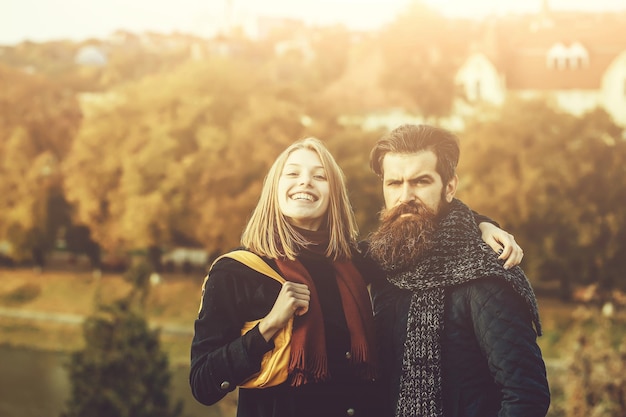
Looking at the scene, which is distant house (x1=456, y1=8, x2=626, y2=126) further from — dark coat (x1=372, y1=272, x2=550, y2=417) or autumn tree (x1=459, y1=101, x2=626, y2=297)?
dark coat (x1=372, y1=272, x2=550, y2=417)

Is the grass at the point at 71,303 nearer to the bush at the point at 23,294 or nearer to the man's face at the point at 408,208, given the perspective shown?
the bush at the point at 23,294

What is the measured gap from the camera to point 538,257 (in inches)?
714

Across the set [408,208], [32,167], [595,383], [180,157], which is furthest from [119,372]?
[32,167]

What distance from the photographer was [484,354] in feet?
7.82

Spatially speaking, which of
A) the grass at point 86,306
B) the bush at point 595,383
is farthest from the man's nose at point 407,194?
the grass at point 86,306

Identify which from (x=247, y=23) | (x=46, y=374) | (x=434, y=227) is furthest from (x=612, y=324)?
(x=247, y=23)

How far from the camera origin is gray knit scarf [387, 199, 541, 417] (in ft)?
7.86

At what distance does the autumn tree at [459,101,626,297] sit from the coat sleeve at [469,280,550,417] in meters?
16.0

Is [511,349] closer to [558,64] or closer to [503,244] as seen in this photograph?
[503,244]

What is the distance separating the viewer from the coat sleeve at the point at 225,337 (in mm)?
2332

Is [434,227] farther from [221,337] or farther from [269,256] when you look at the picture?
[221,337]

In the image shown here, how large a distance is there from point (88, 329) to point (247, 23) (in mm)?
32981

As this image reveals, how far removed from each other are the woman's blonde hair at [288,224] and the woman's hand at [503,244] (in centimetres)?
42

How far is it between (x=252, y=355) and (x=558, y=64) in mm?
27004
